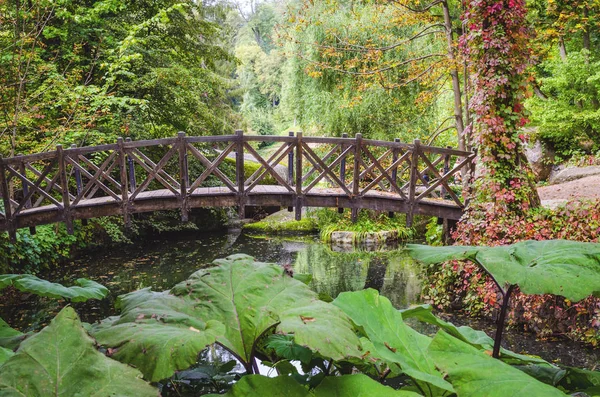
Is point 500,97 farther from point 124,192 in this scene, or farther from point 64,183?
point 64,183

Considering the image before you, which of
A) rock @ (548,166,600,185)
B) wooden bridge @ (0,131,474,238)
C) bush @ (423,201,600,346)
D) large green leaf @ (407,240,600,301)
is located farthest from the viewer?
rock @ (548,166,600,185)

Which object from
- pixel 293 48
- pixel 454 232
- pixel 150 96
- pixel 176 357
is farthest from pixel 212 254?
pixel 176 357

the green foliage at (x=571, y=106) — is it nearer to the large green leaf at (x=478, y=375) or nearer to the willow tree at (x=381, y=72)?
the willow tree at (x=381, y=72)

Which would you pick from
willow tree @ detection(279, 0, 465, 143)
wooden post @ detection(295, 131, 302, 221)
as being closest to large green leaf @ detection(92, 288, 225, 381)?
wooden post @ detection(295, 131, 302, 221)

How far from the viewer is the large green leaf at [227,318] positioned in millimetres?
710

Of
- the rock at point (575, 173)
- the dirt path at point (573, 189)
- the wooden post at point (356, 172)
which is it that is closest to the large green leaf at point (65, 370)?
the wooden post at point (356, 172)

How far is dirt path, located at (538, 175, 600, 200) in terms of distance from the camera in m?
9.98

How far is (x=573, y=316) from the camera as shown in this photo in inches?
280

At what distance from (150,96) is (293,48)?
5.79 meters

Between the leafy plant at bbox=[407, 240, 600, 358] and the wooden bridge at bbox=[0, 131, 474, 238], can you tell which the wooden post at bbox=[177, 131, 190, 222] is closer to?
the wooden bridge at bbox=[0, 131, 474, 238]

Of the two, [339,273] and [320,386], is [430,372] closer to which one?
[320,386]

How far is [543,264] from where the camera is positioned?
3.45ft

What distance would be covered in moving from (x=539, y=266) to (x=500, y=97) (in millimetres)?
7934

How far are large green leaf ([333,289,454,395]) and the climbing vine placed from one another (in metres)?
7.89
